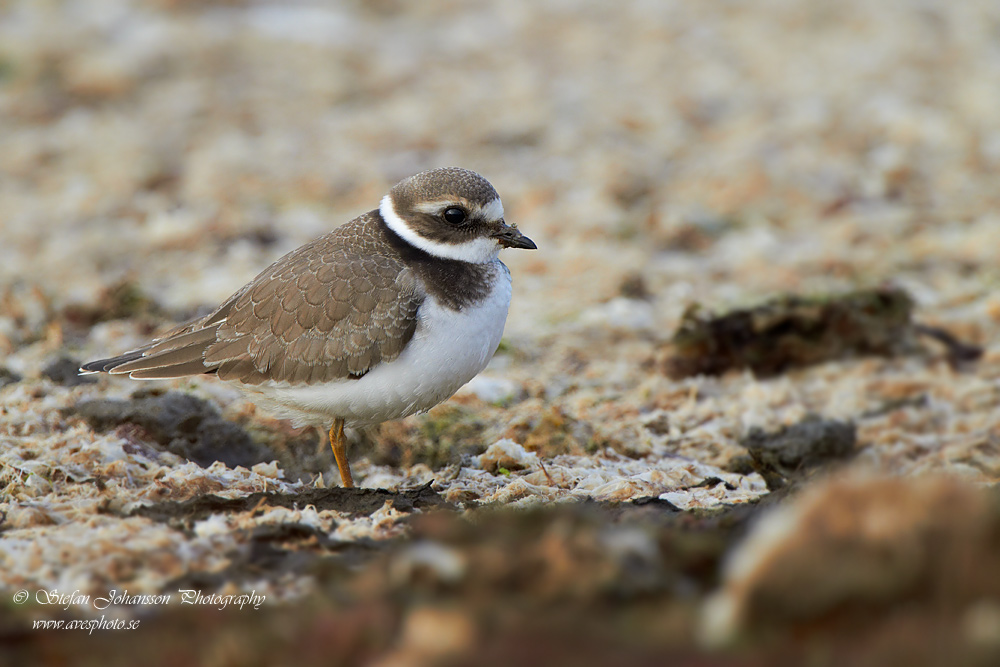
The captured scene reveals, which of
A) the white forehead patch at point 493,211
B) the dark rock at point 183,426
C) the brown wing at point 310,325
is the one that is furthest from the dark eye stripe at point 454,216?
the dark rock at point 183,426

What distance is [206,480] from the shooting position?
4.89 m

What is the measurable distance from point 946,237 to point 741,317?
3.16 m

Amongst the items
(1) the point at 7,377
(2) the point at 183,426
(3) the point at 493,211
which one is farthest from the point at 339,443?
(1) the point at 7,377

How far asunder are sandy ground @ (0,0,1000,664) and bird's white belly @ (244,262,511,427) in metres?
0.45

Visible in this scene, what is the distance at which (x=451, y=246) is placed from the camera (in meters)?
5.51

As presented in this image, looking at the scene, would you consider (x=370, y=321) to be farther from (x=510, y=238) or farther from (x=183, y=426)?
(x=183, y=426)

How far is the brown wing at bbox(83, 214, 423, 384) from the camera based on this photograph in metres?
5.16

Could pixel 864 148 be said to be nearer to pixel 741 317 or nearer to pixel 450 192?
pixel 741 317

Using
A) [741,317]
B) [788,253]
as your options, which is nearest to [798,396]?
[741,317]

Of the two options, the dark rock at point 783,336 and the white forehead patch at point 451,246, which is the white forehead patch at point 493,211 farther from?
the dark rock at point 783,336

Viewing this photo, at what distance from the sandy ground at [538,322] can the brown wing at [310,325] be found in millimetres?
549

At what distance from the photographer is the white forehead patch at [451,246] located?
216 inches

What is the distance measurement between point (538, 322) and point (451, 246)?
256 cm

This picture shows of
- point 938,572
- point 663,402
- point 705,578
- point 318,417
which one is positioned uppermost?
point 938,572
